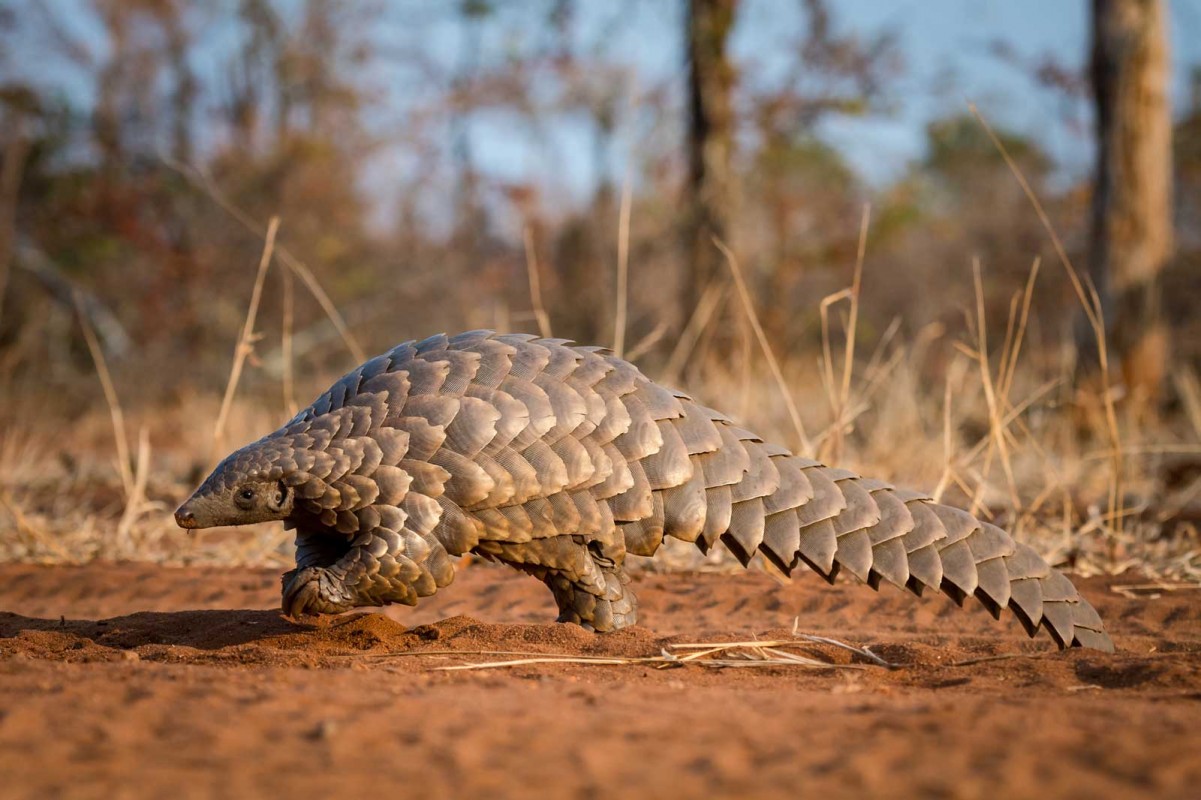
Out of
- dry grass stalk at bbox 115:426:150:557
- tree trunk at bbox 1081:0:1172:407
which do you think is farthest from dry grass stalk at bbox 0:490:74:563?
tree trunk at bbox 1081:0:1172:407

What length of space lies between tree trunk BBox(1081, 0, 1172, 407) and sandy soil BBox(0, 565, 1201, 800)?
6.35 metres

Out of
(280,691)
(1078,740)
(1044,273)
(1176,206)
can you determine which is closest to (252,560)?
(280,691)

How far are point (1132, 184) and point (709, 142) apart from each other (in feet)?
12.1

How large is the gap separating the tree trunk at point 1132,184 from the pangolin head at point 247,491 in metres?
7.94

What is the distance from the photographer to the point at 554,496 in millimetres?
2984

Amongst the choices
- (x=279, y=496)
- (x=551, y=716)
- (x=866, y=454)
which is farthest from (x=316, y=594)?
(x=866, y=454)

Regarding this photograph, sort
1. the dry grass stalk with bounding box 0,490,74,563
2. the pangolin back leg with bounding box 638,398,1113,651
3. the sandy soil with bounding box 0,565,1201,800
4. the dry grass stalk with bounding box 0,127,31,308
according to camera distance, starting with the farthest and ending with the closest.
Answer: the dry grass stalk with bounding box 0,127,31,308 → the dry grass stalk with bounding box 0,490,74,563 → the pangolin back leg with bounding box 638,398,1113,651 → the sandy soil with bounding box 0,565,1201,800

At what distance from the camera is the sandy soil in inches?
65.7

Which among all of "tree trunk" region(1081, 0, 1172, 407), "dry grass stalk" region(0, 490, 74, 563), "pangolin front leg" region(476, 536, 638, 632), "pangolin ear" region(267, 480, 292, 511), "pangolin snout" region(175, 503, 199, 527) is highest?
"tree trunk" region(1081, 0, 1172, 407)

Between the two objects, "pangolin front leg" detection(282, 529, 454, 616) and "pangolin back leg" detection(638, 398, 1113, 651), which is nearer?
"pangolin front leg" detection(282, 529, 454, 616)

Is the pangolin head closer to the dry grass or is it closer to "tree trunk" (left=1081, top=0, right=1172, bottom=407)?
the dry grass

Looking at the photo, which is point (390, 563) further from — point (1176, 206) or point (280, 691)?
point (1176, 206)

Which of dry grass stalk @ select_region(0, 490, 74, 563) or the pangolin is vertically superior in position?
the pangolin

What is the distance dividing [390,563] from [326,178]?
56.3 feet
